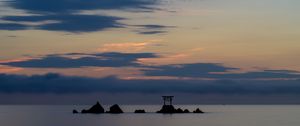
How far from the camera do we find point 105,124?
13838 centimetres

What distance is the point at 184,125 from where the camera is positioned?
132750 millimetres

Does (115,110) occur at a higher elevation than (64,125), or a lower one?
higher

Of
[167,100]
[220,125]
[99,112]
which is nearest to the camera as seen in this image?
[220,125]

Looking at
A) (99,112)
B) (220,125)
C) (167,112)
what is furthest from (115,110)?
(220,125)

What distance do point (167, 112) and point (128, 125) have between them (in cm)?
5502

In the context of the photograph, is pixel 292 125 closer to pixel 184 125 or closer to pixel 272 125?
pixel 272 125

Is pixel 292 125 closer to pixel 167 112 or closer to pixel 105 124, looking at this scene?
pixel 105 124

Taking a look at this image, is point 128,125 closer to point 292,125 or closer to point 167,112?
point 292,125

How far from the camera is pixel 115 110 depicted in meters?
198

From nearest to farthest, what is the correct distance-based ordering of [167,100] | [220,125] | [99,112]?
[220,125] → [167,100] → [99,112]

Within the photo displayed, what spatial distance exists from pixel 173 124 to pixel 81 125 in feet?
65.4

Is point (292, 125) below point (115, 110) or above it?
below

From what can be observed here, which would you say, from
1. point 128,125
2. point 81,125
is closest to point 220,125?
point 128,125

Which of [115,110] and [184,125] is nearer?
[184,125]
